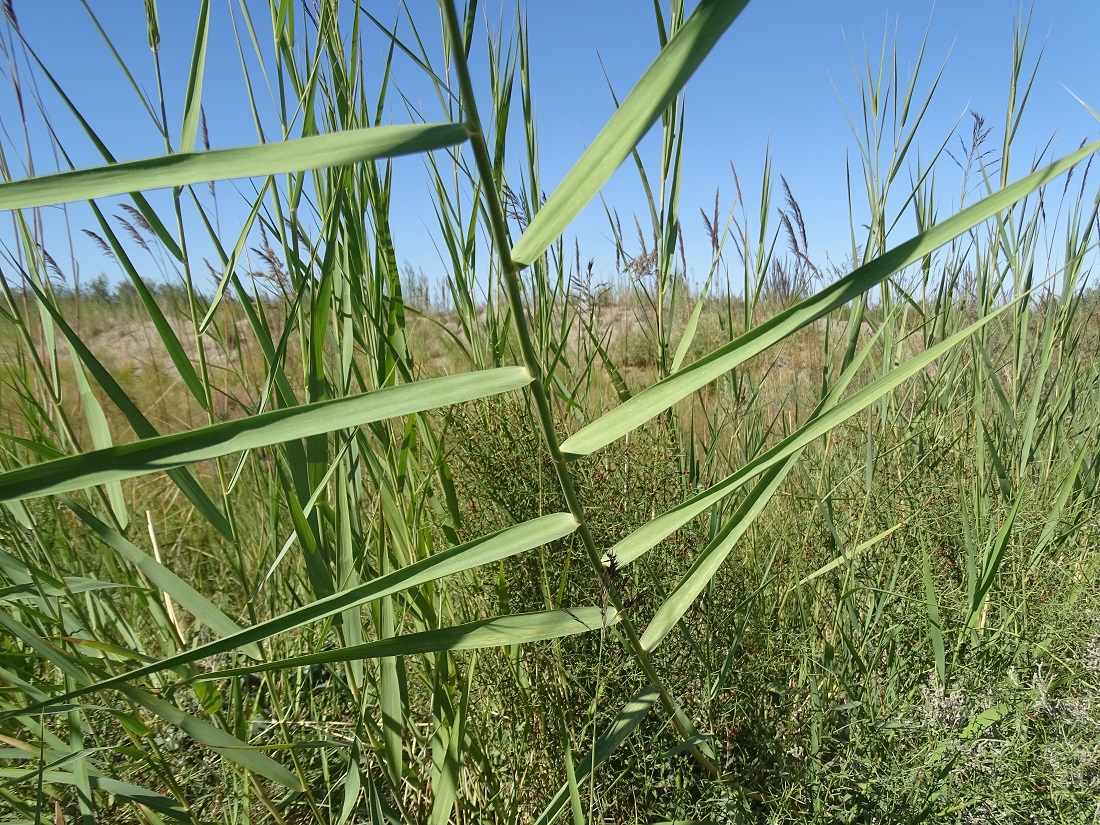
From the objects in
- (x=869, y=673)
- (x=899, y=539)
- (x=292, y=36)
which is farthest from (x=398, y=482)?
(x=899, y=539)

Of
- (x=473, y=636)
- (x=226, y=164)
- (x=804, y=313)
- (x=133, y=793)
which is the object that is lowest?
(x=133, y=793)

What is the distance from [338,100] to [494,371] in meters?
0.47

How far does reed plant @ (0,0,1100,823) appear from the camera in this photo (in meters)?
0.56

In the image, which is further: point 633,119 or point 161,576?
point 161,576

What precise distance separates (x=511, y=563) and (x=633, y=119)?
0.78 m

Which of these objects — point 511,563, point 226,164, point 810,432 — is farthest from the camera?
point 511,563

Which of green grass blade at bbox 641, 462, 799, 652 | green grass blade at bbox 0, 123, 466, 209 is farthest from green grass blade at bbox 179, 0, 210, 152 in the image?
green grass blade at bbox 641, 462, 799, 652

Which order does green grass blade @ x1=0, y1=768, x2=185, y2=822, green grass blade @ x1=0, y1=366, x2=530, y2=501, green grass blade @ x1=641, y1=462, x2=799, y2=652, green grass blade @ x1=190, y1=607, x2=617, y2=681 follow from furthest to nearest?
green grass blade @ x1=0, y1=768, x2=185, y2=822, green grass blade @ x1=641, y1=462, x2=799, y2=652, green grass blade @ x1=190, y1=607, x2=617, y2=681, green grass blade @ x1=0, y1=366, x2=530, y2=501

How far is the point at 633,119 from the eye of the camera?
50 cm

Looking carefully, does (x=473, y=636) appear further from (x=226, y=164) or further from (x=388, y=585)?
(x=226, y=164)

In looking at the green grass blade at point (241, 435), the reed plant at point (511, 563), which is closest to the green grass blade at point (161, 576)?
the reed plant at point (511, 563)

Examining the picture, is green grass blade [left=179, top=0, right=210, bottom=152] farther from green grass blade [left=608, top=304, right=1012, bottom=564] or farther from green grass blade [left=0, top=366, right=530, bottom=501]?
green grass blade [left=608, top=304, right=1012, bottom=564]

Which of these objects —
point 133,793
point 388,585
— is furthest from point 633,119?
point 133,793

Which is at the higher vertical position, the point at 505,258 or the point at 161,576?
the point at 505,258
